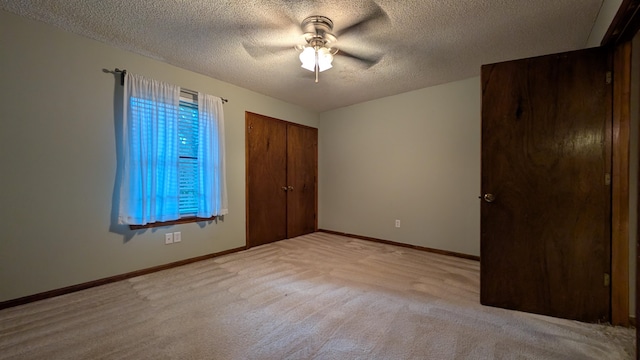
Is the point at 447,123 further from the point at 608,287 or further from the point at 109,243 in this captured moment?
the point at 109,243

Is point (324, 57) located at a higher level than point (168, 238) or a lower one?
higher

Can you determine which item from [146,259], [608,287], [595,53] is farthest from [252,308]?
[595,53]

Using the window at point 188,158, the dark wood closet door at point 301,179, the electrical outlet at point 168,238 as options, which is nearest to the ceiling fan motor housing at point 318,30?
the window at point 188,158

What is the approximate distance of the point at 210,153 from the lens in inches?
122

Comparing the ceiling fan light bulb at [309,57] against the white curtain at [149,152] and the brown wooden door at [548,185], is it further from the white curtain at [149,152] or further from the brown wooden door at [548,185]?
the white curtain at [149,152]

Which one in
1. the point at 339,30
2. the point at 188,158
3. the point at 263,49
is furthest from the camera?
the point at 188,158

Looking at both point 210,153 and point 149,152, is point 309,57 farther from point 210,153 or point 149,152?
point 149,152

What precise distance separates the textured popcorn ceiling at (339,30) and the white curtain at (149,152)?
0.38 metres

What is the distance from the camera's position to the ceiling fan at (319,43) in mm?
1979

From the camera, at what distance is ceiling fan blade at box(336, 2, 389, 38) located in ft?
6.22

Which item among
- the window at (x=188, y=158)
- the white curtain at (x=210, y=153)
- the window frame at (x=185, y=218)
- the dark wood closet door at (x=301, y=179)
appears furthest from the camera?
the dark wood closet door at (x=301, y=179)

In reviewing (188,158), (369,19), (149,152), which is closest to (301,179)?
(188,158)

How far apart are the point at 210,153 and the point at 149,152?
0.66 m

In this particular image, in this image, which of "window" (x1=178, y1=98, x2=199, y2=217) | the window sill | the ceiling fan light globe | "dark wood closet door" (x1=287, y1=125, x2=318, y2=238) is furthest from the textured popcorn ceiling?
the window sill
